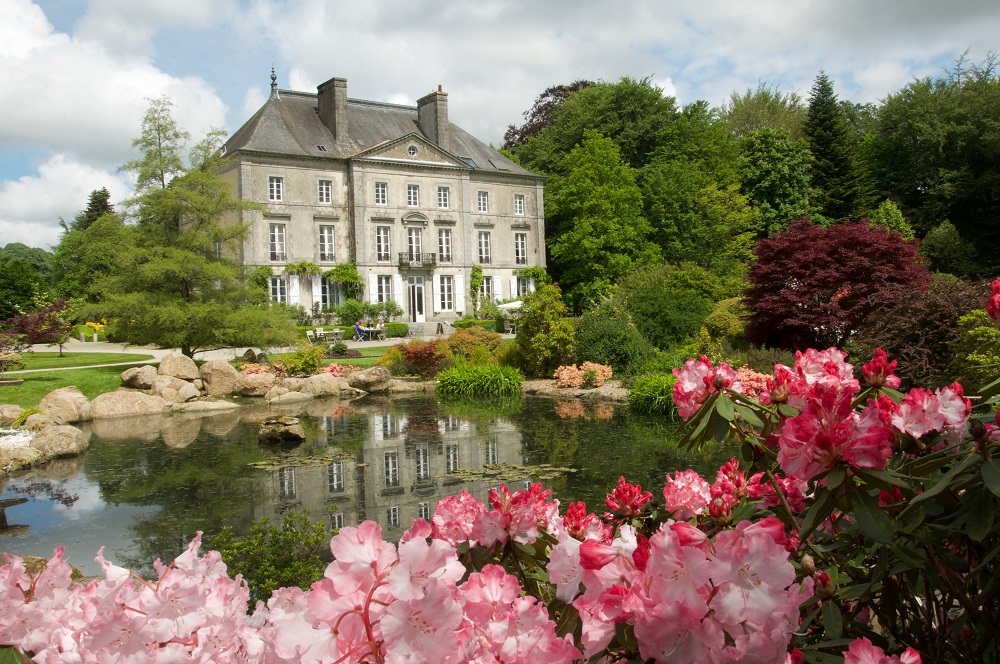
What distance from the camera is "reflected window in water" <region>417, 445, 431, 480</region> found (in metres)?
9.00

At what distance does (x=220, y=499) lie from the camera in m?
8.09

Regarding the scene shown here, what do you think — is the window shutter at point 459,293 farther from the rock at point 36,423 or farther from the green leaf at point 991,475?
the green leaf at point 991,475

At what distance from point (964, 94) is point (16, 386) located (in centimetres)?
3871

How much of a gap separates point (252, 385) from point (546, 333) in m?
7.28

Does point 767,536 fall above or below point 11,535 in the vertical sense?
above

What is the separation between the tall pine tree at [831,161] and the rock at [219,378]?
28810 millimetres

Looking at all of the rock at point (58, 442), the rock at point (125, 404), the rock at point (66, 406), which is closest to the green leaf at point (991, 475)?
the rock at point (58, 442)

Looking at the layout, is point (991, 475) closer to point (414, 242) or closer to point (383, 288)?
point (383, 288)

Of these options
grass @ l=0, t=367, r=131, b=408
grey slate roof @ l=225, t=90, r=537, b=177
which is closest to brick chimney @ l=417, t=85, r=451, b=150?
grey slate roof @ l=225, t=90, r=537, b=177

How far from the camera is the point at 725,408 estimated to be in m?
1.64

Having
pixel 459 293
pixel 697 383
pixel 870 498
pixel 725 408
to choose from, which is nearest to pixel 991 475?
pixel 870 498

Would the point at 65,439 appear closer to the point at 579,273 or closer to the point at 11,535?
the point at 11,535

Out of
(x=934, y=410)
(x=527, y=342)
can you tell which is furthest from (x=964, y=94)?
(x=934, y=410)

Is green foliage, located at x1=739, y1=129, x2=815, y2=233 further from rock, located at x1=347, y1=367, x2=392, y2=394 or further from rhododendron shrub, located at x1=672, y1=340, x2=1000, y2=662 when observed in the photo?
rhododendron shrub, located at x1=672, y1=340, x2=1000, y2=662
